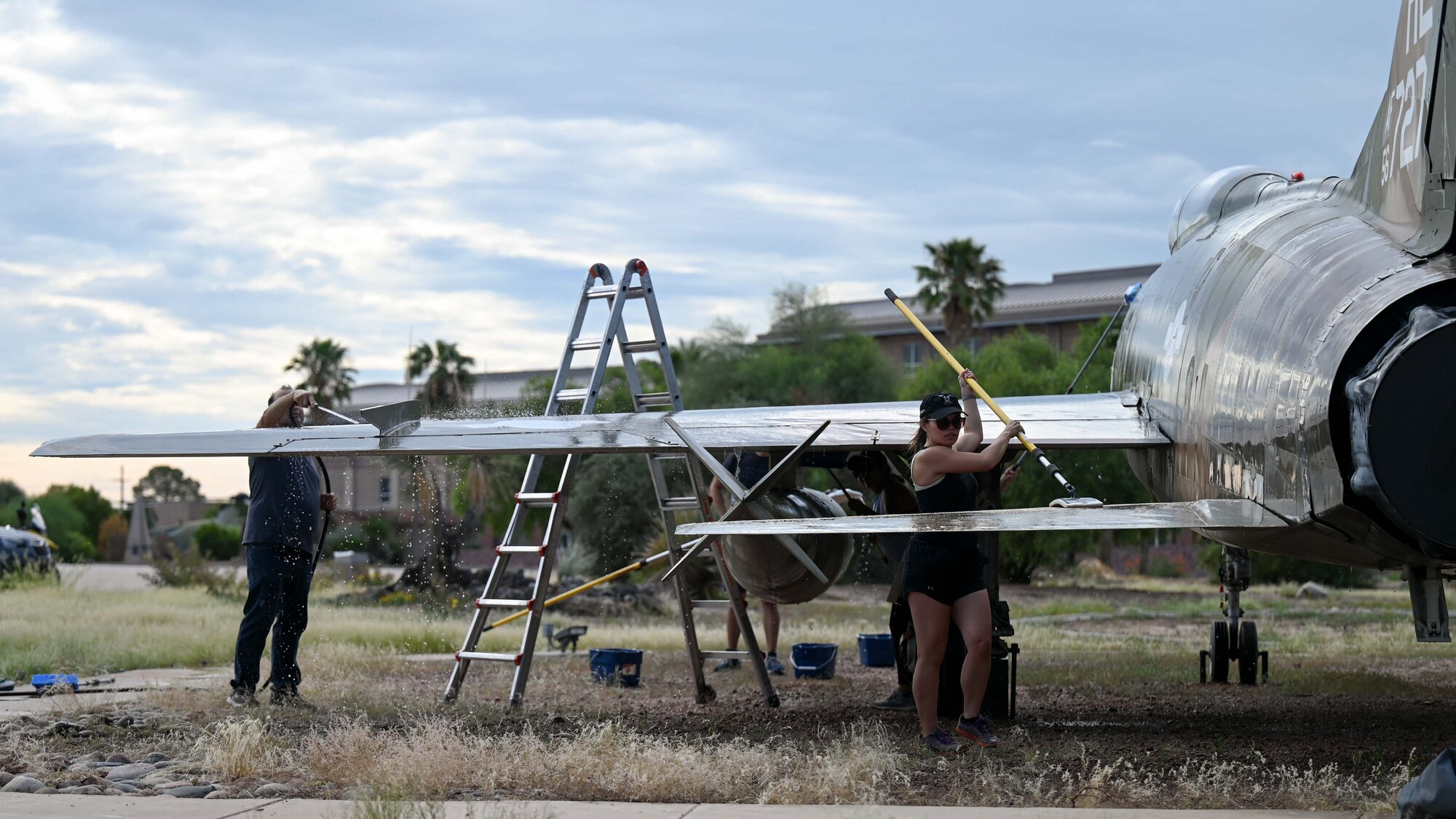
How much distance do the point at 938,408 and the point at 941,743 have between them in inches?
75.2

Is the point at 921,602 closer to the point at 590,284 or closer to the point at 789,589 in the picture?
the point at 789,589

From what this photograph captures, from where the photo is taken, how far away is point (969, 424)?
820 centimetres

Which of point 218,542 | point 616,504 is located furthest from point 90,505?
point 616,504

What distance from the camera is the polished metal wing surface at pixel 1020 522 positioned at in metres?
5.81

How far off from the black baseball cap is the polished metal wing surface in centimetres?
169

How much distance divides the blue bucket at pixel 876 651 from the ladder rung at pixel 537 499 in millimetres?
4380

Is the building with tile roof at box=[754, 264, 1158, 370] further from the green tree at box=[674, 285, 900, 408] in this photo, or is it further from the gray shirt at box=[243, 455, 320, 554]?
the gray shirt at box=[243, 455, 320, 554]

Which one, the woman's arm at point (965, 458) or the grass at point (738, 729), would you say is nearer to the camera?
the grass at point (738, 729)

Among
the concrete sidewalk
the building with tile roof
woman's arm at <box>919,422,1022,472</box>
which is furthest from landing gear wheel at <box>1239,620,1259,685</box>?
the building with tile roof

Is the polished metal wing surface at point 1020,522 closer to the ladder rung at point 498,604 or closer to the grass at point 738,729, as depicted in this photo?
the grass at point 738,729

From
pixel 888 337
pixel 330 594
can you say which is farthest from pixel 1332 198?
pixel 888 337

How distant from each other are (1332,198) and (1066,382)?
104ft

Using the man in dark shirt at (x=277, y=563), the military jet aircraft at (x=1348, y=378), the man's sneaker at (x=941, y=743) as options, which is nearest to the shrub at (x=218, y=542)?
the man in dark shirt at (x=277, y=563)

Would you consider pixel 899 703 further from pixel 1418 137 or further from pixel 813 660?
pixel 1418 137
